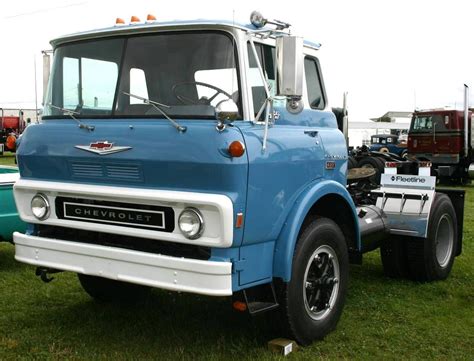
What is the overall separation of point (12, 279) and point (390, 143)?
26.7 meters

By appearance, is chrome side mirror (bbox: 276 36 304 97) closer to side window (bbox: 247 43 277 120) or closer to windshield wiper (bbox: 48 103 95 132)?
side window (bbox: 247 43 277 120)

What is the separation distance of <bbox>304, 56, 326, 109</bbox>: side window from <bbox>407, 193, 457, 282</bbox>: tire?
222 centimetres

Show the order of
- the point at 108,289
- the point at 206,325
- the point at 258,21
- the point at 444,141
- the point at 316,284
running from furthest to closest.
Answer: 1. the point at 444,141
2. the point at 108,289
3. the point at 206,325
4. the point at 316,284
5. the point at 258,21

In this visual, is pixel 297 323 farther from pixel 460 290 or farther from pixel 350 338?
pixel 460 290

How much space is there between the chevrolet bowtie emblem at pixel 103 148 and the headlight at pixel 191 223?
Answer: 1.99ft

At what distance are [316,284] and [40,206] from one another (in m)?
2.16

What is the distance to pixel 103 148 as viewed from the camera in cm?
405

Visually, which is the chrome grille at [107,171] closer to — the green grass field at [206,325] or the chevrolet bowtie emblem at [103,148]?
the chevrolet bowtie emblem at [103,148]

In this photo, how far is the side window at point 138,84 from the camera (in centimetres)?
425

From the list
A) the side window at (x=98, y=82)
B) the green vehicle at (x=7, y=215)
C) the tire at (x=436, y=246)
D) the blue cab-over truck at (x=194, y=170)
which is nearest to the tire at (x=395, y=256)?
the tire at (x=436, y=246)

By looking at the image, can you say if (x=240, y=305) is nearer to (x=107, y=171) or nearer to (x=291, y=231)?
(x=291, y=231)

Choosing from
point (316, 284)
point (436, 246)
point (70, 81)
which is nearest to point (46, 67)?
point (70, 81)

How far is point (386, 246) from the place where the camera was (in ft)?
21.4

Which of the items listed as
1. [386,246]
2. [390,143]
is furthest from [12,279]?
[390,143]
